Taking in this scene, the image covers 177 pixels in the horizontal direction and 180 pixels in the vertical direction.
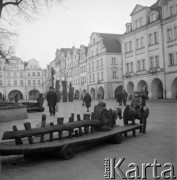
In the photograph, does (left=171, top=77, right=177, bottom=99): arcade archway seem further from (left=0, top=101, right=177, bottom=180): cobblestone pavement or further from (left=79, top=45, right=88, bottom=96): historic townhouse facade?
(left=79, top=45, right=88, bottom=96): historic townhouse facade

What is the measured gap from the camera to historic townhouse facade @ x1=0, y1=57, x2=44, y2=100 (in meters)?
92.8

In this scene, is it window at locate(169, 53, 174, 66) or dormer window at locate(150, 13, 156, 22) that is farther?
dormer window at locate(150, 13, 156, 22)

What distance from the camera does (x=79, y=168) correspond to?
5680 mm

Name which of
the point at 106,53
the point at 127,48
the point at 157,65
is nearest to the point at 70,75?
the point at 106,53

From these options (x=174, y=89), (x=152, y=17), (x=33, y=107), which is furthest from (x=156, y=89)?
(x=33, y=107)

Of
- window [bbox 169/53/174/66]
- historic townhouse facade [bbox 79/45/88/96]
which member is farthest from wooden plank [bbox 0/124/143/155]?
historic townhouse facade [bbox 79/45/88/96]

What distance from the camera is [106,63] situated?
5669 centimetres

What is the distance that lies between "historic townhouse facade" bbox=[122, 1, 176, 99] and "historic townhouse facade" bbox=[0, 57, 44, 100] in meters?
52.9

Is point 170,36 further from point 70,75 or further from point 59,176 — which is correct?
point 70,75

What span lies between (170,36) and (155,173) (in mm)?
33779

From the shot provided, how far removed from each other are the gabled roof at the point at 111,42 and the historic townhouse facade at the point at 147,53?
10.2 metres

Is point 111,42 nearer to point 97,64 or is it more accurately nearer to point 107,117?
point 97,64

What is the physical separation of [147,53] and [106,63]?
54.0 feet

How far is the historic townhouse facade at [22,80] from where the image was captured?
9281 cm
